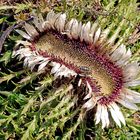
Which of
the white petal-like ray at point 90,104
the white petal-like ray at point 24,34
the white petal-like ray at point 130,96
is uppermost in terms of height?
the white petal-like ray at point 24,34

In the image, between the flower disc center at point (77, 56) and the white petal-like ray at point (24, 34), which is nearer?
the flower disc center at point (77, 56)

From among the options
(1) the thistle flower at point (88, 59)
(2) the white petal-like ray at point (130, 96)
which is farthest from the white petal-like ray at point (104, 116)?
(2) the white petal-like ray at point (130, 96)

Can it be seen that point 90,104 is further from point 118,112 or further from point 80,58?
point 80,58

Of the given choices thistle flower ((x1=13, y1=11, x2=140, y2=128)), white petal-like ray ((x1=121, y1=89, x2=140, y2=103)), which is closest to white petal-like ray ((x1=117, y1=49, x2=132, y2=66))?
thistle flower ((x1=13, y1=11, x2=140, y2=128))

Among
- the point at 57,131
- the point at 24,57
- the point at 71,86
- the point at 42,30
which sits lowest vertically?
the point at 57,131

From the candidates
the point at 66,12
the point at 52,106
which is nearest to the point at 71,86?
the point at 52,106

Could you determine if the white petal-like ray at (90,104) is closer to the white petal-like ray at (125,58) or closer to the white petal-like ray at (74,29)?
the white petal-like ray at (125,58)

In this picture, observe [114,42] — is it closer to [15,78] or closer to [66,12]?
[66,12]
